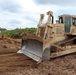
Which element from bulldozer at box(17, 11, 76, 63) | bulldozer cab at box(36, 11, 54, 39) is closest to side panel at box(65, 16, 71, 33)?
bulldozer at box(17, 11, 76, 63)

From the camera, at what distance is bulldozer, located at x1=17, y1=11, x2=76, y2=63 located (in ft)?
34.1

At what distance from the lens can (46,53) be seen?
10.3 metres

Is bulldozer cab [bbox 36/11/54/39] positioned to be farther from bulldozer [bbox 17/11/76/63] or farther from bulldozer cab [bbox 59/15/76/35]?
bulldozer cab [bbox 59/15/76/35]

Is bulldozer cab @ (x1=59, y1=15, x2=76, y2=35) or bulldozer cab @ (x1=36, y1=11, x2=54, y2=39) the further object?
bulldozer cab @ (x1=59, y1=15, x2=76, y2=35)

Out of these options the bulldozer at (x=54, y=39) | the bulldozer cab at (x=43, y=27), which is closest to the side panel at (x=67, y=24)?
the bulldozer at (x=54, y=39)

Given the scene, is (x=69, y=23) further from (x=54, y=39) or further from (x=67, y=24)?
(x=54, y=39)

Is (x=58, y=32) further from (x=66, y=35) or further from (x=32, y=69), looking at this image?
(x=32, y=69)

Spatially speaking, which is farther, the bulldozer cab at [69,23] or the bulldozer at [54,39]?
the bulldozer cab at [69,23]

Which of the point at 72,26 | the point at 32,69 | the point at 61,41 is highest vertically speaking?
the point at 72,26

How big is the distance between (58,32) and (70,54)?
5.01 feet

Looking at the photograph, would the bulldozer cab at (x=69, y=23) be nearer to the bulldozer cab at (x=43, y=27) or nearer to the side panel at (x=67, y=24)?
the side panel at (x=67, y=24)

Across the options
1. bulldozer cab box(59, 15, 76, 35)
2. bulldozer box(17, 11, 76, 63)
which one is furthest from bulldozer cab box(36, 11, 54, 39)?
bulldozer cab box(59, 15, 76, 35)

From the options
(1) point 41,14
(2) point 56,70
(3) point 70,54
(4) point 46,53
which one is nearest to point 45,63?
(4) point 46,53

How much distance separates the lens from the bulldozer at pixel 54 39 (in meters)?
10.4
